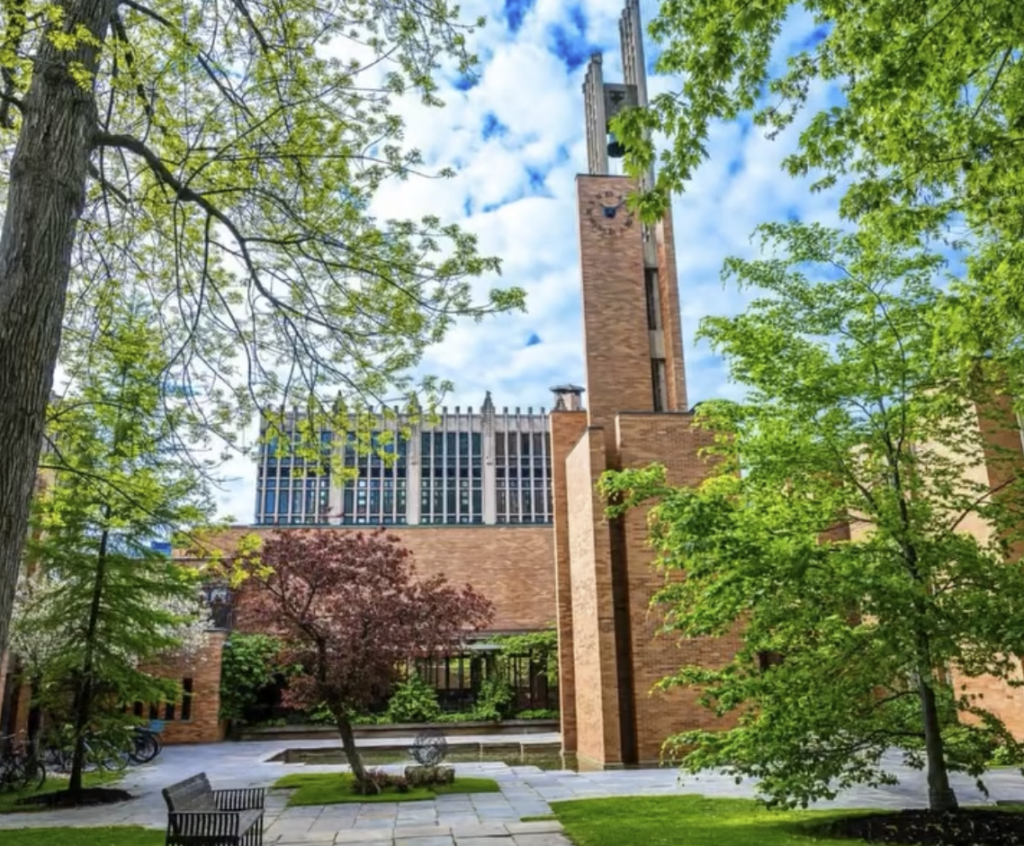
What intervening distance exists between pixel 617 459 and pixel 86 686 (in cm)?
956

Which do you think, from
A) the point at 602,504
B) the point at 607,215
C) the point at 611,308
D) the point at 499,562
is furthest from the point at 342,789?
the point at 499,562

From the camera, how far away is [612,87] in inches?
840

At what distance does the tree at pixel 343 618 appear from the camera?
37.9 ft

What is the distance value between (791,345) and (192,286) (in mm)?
5864

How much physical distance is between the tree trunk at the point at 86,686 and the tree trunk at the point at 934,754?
10316 mm

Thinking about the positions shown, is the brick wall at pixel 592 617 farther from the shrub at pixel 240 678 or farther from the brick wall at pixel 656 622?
the shrub at pixel 240 678

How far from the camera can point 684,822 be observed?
8.71 m

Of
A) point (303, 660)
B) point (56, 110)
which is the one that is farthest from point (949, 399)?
point (303, 660)

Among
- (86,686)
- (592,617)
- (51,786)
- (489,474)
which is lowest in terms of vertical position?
(51,786)

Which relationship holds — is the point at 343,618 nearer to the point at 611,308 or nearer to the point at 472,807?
the point at 472,807

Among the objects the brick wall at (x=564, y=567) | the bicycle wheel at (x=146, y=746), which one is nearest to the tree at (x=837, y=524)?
the brick wall at (x=564, y=567)

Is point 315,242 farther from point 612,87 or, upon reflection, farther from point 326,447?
point 612,87

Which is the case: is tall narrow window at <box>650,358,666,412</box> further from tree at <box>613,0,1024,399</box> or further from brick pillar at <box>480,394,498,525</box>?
brick pillar at <box>480,394,498,525</box>

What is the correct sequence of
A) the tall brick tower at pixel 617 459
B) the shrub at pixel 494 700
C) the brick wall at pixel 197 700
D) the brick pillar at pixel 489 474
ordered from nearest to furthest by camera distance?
the tall brick tower at pixel 617 459 < the brick wall at pixel 197 700 < the shrub at pixel 494 700 < the brick pillar at pixel 489 474
